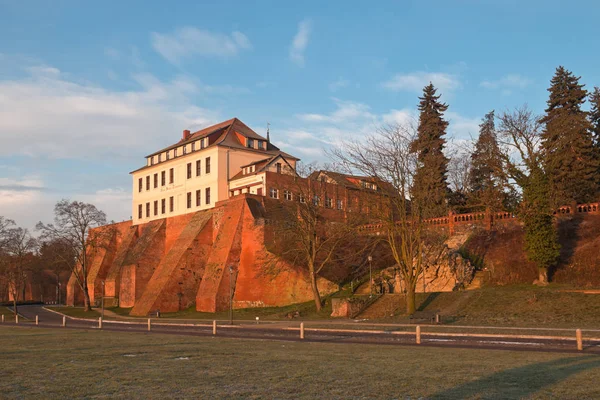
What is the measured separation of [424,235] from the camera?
1437 inches

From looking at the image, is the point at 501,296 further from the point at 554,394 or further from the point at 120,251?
the point at 120,251

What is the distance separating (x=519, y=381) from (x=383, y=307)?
81.3 ft

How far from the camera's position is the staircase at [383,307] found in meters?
33.8

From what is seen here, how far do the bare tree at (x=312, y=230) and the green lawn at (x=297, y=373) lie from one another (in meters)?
23.6

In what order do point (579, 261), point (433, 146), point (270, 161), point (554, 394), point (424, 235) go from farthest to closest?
point (270, 161), point (433, 146), point (424, 235), point (579, 261), point (554, 394)

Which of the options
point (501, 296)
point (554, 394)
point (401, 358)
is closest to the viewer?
point (554, 394)

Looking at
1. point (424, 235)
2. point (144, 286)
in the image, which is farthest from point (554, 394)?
point (144, 286)

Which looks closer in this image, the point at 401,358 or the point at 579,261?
the point at 401,358

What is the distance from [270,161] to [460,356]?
44272 millimetres

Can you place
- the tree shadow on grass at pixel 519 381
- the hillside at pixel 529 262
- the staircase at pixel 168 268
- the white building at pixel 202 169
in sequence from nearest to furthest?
the tree shadow on grass at pixel 519 381
the hillside at pixel 529 262
the staircase at pixel 168 268
the white building at pixel 202 169

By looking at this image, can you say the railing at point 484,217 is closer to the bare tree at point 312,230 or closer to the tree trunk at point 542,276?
the bare tree at point 312,230

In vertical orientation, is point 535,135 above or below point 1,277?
above

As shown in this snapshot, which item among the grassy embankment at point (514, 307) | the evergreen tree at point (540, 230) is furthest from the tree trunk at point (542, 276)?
the grassy embankment at point (514, 307)

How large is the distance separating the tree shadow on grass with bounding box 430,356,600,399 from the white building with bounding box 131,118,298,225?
4259 cm
